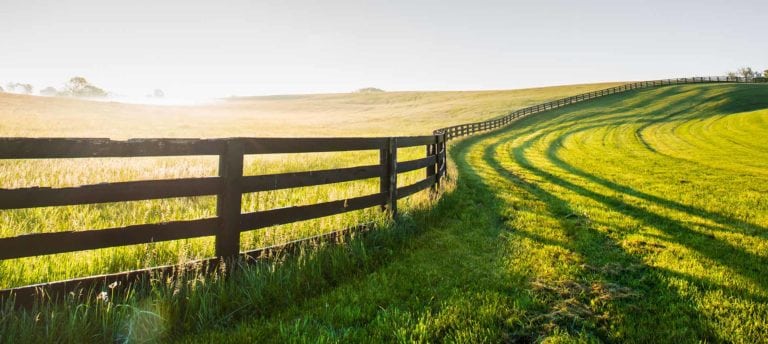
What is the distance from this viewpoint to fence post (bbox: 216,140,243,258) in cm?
429

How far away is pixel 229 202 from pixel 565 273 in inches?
160

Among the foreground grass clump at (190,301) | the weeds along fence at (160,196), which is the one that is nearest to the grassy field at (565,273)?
the foreground grass clump at (190,301)

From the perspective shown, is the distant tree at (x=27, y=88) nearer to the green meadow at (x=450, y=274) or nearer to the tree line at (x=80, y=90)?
the tree line at (x=80, y=90)

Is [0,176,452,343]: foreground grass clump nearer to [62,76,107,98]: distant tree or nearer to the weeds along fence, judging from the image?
the weeds along fence

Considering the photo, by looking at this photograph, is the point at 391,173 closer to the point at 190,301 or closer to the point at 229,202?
the point at 229,202

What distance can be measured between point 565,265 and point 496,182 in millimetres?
7730

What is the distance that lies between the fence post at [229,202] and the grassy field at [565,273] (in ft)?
3.00

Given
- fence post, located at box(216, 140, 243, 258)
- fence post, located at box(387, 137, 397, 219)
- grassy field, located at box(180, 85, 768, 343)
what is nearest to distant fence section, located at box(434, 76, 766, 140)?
grassy field, located at box(180, 85, 768, 343)

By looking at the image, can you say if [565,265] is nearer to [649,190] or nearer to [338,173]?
[338,173]

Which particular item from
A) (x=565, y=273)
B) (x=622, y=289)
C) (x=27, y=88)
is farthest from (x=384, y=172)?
(x=27, y=88)

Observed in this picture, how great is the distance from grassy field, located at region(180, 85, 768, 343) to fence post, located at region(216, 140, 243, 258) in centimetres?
91

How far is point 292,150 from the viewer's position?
531 cm

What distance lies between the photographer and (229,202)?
4.33 m

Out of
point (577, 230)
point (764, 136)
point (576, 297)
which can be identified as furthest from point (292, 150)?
point (764, 136)
